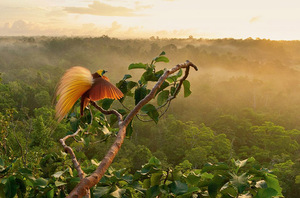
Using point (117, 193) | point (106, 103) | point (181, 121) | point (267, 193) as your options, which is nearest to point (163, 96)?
point (106, 103)

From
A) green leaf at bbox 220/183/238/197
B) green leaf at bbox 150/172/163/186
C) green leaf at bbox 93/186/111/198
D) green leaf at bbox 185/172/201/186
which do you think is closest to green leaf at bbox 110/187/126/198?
green leaf at bbox 93/186/111/198

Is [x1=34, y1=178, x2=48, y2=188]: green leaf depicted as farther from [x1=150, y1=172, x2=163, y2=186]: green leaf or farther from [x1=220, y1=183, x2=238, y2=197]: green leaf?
[x1=220, y1=183, x2=238, y2=197]: green leaf

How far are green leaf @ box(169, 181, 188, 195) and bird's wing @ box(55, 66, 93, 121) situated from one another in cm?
57

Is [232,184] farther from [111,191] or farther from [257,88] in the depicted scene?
[257,88]

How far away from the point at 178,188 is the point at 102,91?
0.55 m

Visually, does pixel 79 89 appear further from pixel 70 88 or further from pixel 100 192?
pixel 100 192

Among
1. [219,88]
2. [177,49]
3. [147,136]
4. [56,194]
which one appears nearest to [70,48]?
[177,49]

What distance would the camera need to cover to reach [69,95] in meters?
0.87

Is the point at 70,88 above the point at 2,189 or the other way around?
above

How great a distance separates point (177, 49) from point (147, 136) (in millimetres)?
44523

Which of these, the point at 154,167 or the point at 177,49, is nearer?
the point at 154,167

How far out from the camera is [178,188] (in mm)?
1190

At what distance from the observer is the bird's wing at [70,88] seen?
0.86 m

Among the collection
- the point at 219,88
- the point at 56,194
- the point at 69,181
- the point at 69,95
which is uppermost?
the point at 69,95
